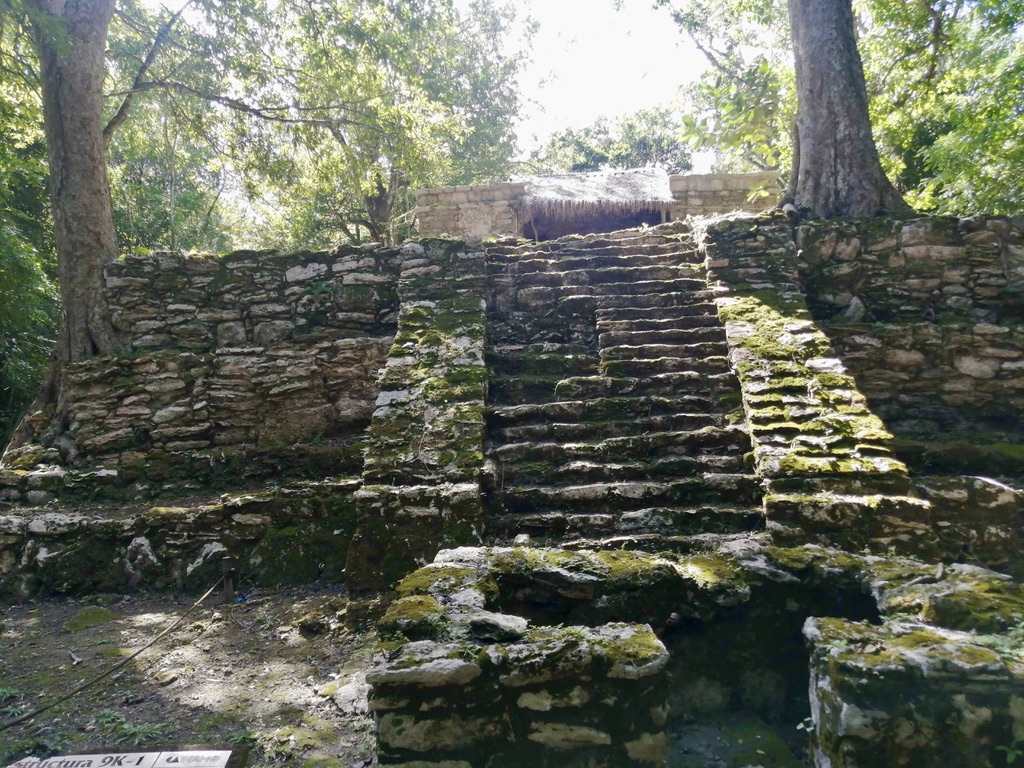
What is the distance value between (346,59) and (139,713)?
29.8 feet

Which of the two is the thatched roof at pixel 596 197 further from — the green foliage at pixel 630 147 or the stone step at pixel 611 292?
the green foliage at pixel 630 147

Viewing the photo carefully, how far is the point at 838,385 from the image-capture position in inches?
182

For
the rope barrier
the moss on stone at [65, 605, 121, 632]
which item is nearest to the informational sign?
the rope barrier

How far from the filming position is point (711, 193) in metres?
10.7

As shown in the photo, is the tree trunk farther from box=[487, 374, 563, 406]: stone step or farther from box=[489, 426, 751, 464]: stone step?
box=[489, 426, 751, 464]: stone step

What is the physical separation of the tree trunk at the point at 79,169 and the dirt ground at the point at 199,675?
9.66ft

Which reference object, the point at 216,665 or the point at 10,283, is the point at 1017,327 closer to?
the point at 216,665

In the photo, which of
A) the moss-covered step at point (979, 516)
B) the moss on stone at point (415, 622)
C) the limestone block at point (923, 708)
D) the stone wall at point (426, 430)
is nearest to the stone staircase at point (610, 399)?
the stone wall at point (426, 430)

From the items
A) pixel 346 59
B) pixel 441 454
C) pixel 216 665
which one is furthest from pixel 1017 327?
pixel 346 59

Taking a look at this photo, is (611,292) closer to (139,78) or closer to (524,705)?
(524,705)

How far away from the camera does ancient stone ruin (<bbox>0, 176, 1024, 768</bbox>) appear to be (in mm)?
2268

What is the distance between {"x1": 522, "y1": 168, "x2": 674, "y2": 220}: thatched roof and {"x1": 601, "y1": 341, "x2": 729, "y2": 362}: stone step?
18.6ft

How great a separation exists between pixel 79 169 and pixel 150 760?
6.44 meters

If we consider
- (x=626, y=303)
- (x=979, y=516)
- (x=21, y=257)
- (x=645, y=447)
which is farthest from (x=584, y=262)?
(x=21, y=257)
